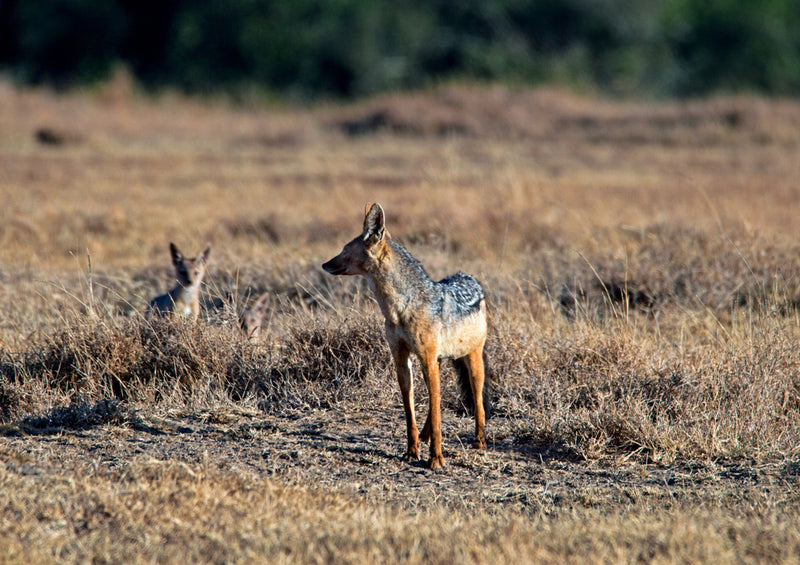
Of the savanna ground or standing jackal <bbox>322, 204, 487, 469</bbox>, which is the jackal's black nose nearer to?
standing jackal <bbox>322, 204, 487, 469</bbox>

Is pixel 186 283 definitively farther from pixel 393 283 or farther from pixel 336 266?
pixel 393 283

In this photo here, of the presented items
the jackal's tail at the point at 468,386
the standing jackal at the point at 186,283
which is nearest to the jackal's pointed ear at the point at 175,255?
the standing jackal at the point at 186,283

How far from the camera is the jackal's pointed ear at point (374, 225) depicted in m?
4.98

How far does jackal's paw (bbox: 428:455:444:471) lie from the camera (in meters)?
5.25

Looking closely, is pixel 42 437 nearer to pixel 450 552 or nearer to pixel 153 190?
pixel 450 552

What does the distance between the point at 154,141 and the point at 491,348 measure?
16.4m

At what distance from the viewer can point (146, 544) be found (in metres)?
4.06

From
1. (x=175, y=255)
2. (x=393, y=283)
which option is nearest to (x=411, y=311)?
(x=393, y=283)

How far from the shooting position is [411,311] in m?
5.11

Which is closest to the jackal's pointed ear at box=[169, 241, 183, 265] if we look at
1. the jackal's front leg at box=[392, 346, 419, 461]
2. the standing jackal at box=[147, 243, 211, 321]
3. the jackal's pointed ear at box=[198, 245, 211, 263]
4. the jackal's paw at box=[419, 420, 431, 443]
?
the standing jackal at box=[147, 243, 211, 321]

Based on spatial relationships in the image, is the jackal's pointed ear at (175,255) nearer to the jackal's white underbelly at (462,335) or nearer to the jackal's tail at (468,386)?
→ the jackal's tail at (468,386)

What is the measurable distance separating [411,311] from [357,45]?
28.5 meters

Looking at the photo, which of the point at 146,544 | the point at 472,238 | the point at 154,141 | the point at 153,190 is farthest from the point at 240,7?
the point at 146,544

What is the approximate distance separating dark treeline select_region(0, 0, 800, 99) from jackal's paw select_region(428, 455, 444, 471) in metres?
27.6
